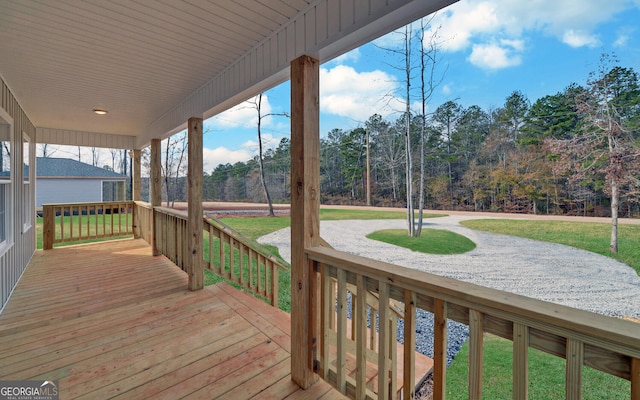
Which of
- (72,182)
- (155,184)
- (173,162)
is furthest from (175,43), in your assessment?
(72,182)

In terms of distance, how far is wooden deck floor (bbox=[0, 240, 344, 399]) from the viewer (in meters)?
1.84

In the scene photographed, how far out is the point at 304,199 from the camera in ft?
5.89

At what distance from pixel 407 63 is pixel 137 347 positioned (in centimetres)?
434

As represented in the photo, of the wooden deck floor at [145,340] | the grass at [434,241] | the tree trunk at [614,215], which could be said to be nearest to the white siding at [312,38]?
the tree trunk at [614,215]

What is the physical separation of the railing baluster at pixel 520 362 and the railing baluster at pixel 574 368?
109mm

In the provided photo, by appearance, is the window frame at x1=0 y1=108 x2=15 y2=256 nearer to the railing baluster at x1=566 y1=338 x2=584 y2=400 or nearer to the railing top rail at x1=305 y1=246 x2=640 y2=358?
the railing top rail at x1=305 y1=246 x2=640 y2=358

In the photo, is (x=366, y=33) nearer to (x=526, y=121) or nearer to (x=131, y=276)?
(x=526, y=121)

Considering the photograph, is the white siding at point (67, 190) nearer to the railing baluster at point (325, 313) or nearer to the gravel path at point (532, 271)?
the gravel path at point (532, 271)

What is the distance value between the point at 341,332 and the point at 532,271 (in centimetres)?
280

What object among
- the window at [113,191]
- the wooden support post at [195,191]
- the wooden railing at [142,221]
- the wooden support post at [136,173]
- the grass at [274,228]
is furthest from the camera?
the window at [113,191]

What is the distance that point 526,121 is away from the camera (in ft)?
7.76

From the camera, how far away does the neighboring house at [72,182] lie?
1406 cm

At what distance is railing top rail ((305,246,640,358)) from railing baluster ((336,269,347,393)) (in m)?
0.21

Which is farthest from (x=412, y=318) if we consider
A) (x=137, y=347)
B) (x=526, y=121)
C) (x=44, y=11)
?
(x=44, y=11)
